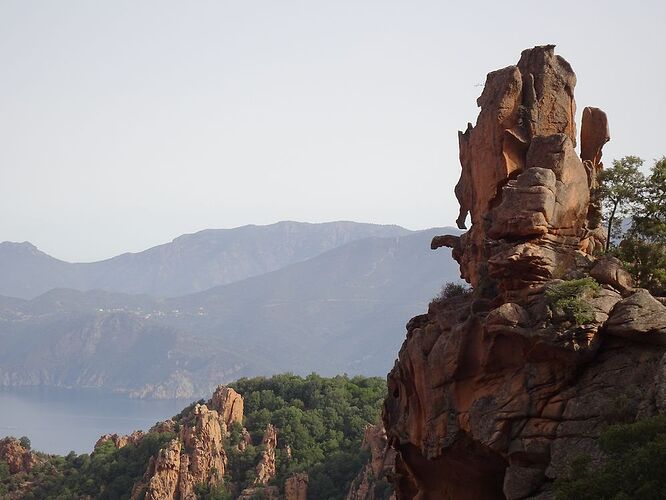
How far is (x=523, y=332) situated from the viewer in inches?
920

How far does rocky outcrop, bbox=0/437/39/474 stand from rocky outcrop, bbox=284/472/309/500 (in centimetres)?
2240

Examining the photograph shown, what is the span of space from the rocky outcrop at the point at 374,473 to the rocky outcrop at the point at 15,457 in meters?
26.1

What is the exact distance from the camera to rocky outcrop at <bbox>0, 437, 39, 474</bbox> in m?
76.9

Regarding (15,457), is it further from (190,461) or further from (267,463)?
(267,463)

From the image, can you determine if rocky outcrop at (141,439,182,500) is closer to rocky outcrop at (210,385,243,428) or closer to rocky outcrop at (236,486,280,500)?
rocky outcrop at (236,486,280,500)

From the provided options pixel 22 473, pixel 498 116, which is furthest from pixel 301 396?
pixel 498 116

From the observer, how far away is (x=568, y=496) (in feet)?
63.7

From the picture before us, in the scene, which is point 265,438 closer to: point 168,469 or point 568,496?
point 168,469

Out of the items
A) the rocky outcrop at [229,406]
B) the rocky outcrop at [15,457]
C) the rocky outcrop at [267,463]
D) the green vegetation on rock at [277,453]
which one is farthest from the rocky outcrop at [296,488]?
the rocky outcrop at [15,457]

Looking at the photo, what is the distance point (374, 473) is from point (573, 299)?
125 feet

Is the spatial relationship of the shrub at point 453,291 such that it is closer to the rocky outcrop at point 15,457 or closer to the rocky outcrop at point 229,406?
the rocky outcrop at point 229,406

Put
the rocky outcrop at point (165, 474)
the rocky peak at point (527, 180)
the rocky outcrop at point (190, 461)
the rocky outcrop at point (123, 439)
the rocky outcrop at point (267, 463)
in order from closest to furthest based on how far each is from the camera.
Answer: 1. the rocky peak at point (527, 180)
2. the rocky outcrop at point (165, 474)
3. the rocky outcrop at point (190, 461)
4. the rocky outcrop at point (267, 463)
5. the rocky outcrop at point (123, 439)

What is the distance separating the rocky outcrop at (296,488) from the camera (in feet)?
206

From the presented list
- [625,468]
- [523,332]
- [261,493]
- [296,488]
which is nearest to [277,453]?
[261,493]
